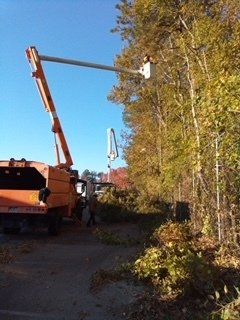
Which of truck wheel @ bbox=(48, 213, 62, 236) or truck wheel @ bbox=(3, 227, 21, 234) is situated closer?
truck wheel @ bbox=(48, 213, 62, 236)

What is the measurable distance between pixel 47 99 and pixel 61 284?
1400 centimetres

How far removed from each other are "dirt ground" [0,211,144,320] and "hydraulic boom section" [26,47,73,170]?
8211 mm

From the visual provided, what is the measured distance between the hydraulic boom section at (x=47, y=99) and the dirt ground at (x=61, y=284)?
26.9ft

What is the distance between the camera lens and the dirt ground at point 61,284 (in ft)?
26.6

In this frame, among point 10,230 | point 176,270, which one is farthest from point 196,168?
point 10,230

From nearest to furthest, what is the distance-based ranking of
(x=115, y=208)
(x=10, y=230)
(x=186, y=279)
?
(x=186, y=279) → (x=10, y=230) → (x=115, y=208)

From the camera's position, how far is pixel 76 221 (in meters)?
25.1

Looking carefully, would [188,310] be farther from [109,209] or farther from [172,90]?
[109,209]

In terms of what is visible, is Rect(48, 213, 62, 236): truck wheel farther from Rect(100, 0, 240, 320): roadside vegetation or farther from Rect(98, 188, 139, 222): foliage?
Rect(98, 188, 139, 222): foliage

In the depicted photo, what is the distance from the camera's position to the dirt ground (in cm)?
812

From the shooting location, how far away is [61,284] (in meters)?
9.99

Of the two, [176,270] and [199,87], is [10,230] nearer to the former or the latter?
[199,87]

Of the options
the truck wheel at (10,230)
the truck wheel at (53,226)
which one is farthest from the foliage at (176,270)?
the truck wheel at (10,230)

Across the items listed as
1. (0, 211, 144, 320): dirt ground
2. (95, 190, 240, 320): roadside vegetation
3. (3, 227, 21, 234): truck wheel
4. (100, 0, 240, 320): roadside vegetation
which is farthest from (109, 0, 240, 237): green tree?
(3, 227, 21, 234): truck wheel
